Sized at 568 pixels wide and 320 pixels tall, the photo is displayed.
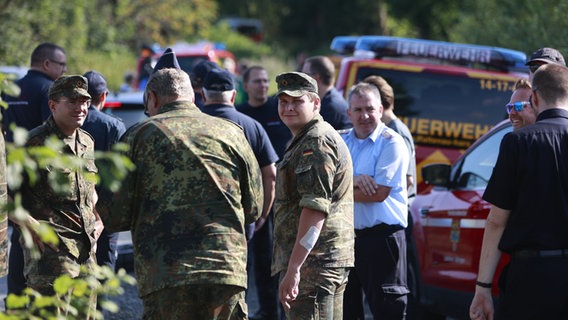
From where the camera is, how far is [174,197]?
14.3 feet

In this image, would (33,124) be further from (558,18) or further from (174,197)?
(558,18)

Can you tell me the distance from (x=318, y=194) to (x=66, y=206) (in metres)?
1.54

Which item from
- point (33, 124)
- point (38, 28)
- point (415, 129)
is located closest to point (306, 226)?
point (33, 124)

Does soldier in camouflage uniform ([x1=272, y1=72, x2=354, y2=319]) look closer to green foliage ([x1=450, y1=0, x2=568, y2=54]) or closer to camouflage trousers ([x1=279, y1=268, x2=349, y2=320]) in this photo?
camouflage trousers ([x1=279, y1=268, x2=349, y2=320])

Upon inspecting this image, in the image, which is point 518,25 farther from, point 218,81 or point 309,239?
point 309,239

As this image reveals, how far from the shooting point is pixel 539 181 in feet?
→ 14.8

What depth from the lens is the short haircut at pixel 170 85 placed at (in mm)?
4598

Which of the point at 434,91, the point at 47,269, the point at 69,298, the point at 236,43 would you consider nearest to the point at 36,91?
the point at 47,269

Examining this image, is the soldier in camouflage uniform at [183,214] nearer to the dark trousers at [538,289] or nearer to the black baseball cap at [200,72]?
the dark trousers at [538,289]

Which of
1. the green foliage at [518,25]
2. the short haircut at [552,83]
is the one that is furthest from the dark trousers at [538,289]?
the green foliage at [518,25]

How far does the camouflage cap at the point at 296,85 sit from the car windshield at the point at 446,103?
4832mm

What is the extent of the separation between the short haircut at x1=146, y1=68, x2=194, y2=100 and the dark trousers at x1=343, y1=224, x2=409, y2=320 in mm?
2073

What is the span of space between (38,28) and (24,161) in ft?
77.2

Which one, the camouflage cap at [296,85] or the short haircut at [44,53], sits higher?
the short haircut at [44,53]
